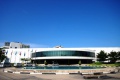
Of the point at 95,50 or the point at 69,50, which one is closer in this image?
the point at 69,50

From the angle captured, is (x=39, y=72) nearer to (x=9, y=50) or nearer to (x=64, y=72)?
(x=64, y=72)

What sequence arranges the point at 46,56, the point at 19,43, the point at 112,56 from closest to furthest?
the point at 112,56 < the point at 46,56 < the point at 19,43

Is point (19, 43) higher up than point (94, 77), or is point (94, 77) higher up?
point (19, 43)

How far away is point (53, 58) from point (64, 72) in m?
60.8

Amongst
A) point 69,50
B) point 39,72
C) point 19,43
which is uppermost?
point 19,43

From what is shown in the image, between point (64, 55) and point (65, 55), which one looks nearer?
point (65, 55)

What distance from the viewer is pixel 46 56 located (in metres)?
93.6

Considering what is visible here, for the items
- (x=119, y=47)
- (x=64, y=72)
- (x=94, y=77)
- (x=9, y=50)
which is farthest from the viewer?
(x=9, y=50)

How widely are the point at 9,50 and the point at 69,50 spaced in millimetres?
50942

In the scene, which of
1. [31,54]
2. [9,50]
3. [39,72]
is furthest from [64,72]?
[9,50]

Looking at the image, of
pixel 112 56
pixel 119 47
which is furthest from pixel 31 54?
pixel 119 47

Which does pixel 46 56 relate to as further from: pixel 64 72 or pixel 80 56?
pixel 64 72

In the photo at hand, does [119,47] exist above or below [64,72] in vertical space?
above

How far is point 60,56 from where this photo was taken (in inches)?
3561
